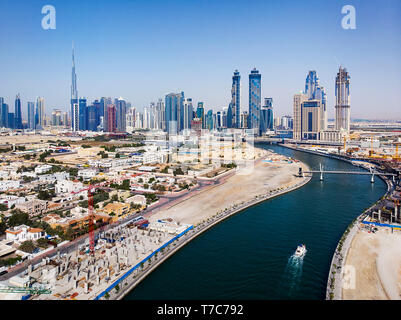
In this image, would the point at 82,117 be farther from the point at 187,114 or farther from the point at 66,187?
the point at 66,187

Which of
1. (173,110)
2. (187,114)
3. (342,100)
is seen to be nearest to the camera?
(342,100)

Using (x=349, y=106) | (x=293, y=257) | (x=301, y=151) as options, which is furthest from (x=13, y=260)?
(x=349, y=106)

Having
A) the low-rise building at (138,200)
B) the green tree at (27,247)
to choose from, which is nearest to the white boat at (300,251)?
the low-rise building at (138,200)

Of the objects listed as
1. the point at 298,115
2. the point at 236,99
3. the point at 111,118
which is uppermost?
the point at 236,99

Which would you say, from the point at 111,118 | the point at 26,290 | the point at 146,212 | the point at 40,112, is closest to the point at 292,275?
the point at 26,290

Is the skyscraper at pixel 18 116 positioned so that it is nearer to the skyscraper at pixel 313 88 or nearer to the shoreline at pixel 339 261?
the skyscraper at pixel 313 88

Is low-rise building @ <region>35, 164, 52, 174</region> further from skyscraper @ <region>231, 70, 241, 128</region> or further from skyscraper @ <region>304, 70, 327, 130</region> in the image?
skyscraper @ <region>304, 70, 327, 130</region>
